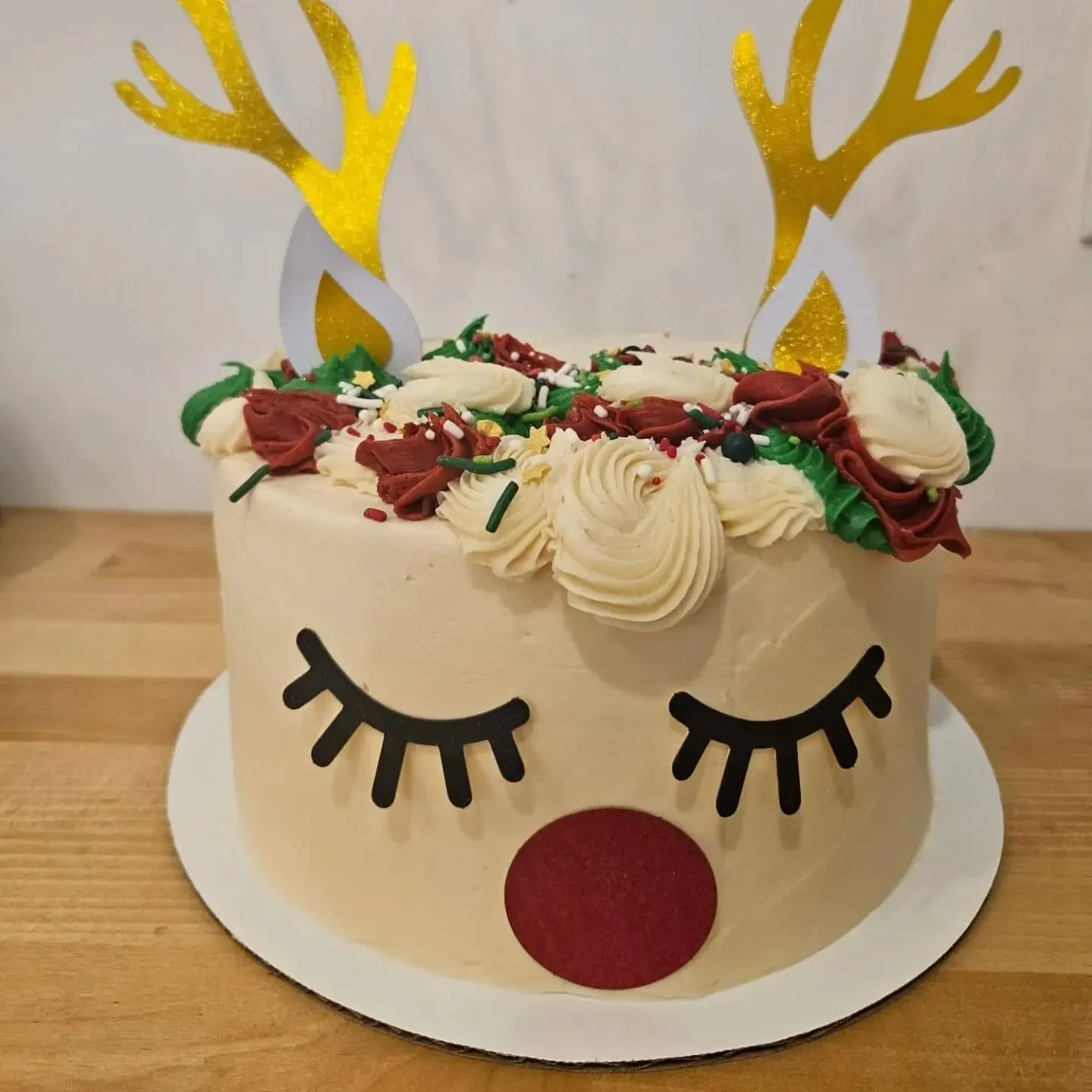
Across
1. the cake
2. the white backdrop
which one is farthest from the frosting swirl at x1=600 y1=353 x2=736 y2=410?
the white backdrop

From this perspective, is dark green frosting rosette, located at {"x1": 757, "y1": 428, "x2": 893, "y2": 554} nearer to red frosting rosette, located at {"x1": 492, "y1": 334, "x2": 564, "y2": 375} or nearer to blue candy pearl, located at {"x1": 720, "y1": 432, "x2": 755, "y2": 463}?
blue candy pearl, located at {"x1": 720, "y1": 432, "x2": 755, "y2": 463}

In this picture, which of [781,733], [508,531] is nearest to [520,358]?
[508,531]

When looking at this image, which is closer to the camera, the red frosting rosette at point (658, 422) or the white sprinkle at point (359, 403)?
the red frosting rosette at point (658, 422)

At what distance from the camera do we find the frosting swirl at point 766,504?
93 cm

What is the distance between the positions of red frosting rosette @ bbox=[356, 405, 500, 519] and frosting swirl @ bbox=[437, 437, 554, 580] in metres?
0.04

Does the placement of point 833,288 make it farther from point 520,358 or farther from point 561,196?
point 561,196

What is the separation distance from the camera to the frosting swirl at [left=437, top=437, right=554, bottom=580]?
914 mm

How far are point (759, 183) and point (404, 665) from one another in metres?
1.43

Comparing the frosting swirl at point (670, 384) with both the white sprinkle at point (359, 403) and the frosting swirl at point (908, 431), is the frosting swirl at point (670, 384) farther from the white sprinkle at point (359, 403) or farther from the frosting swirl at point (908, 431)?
the white sprinkle at point (359, 403)

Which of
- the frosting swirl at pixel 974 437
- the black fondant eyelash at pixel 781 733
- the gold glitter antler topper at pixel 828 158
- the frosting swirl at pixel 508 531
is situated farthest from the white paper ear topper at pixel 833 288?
the frosting swirl at pixel 508 531

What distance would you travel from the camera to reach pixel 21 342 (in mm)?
2283

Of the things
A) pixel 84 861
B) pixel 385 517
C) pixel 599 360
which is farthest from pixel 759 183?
pixel 84 861

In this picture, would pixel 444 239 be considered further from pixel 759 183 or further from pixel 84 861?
pixel 84 861

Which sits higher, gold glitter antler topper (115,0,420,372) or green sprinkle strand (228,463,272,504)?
gold glitter antler topper (115,0,420,372)
